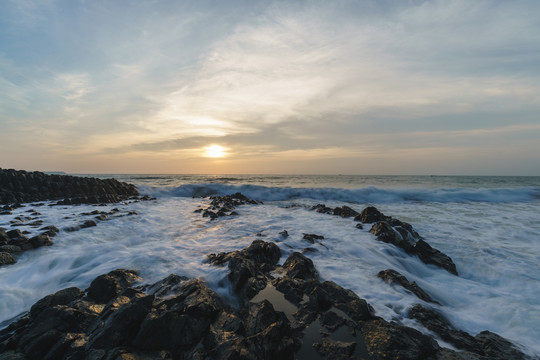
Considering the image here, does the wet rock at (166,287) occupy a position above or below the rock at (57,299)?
below

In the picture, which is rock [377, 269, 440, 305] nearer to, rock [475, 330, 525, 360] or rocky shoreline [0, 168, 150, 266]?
rock [475, 330, 525, 360]

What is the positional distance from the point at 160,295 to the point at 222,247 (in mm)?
3086

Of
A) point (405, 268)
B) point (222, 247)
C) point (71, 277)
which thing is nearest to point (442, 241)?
point (405, 268)

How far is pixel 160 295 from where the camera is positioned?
4094mm

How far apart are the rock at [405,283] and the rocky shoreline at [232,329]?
0.26 metres

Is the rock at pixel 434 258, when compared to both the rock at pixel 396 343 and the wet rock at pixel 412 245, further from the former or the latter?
the rock at pixel 396 343

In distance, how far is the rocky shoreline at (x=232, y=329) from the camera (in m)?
2.72

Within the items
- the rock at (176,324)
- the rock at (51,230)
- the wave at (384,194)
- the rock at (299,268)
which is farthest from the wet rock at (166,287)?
the wave at (384,194)

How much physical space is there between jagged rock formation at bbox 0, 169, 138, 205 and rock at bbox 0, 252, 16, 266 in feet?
36.6

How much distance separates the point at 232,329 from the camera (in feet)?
9.95

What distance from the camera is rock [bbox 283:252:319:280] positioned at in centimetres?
490

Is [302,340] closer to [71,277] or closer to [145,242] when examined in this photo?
[71,277]

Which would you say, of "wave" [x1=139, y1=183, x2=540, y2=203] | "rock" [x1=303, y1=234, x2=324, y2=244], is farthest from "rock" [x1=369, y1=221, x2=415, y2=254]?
"wave" [x1=139, y1=183, x2=540, y2=203]

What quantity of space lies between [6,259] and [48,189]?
17.3m
